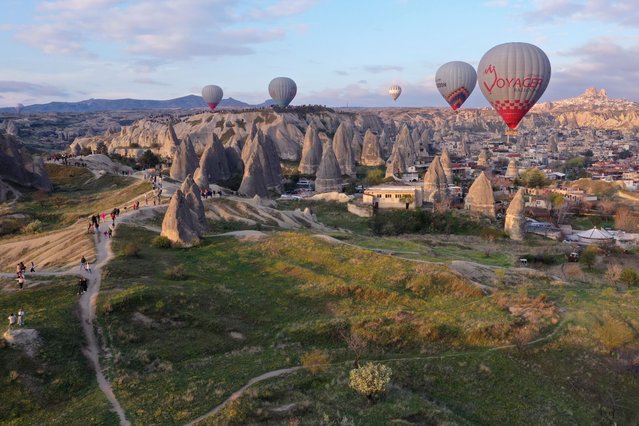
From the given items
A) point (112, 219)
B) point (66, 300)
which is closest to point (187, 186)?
point (112, 219)

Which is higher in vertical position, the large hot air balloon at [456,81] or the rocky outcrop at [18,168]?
the large hot air balloon at [456,81]

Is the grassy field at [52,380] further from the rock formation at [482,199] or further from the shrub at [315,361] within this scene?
the rock formation at [482,199]

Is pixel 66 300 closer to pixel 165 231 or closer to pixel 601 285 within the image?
pixel 165 231

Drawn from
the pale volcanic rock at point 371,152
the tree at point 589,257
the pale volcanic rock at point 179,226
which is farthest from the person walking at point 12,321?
the pale volcanic rock at point 371,152

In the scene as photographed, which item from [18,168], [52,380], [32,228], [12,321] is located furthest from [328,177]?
[52,380]

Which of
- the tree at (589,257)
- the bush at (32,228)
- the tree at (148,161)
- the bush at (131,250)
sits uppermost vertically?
the tree at (148,161)

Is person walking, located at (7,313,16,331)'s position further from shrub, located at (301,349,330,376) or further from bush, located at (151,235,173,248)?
bush, located at (151,235,173,248)

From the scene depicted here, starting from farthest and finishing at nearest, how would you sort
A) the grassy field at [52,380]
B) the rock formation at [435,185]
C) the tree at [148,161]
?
1. the tree at [148,161]
2. the rock formation at [435,185]
3. the grassy field at [52,380]
